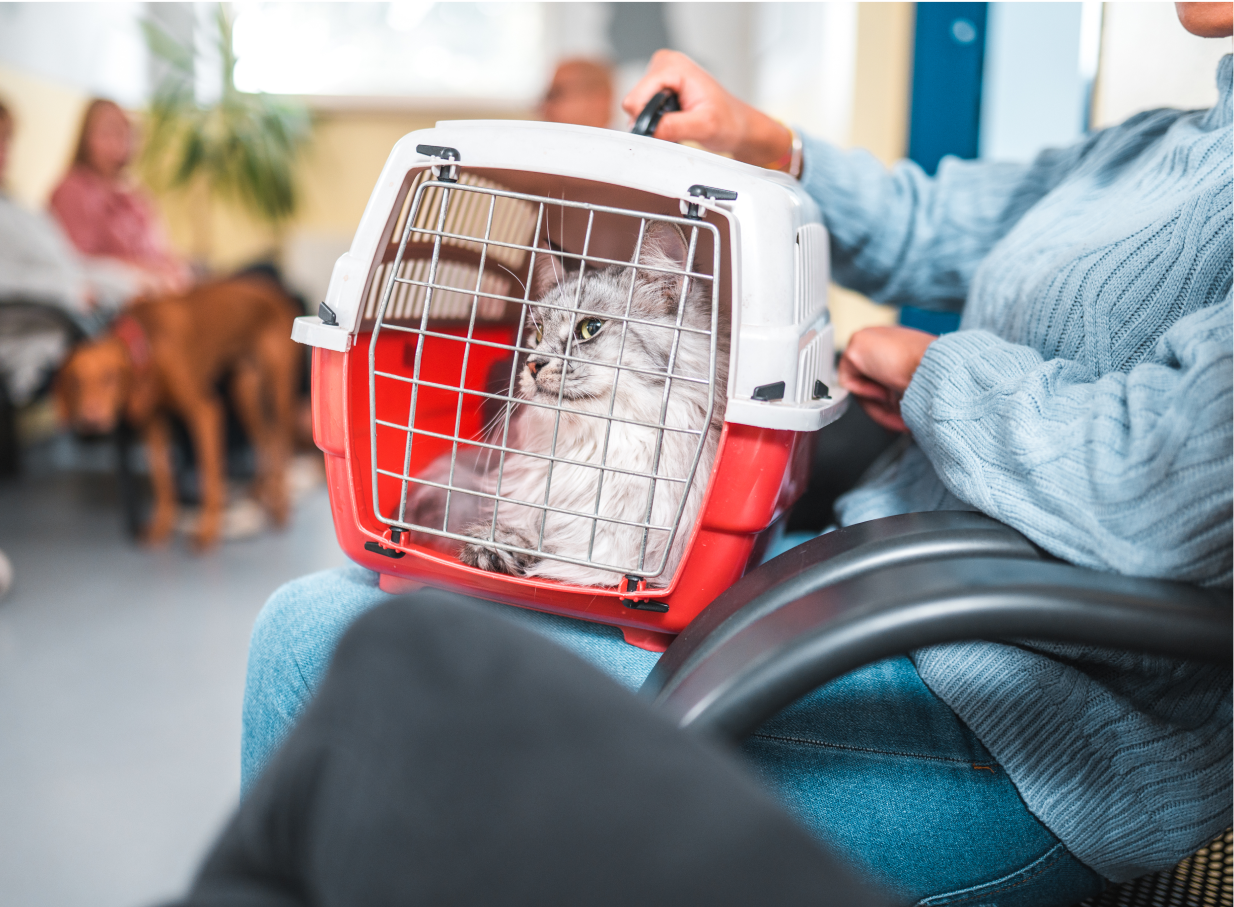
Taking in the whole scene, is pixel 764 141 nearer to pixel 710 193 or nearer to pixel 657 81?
pixel 657 81

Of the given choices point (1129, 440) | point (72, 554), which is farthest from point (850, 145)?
point (72, 554)

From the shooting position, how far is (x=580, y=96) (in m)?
2.91

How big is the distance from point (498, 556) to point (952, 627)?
0.40 metres

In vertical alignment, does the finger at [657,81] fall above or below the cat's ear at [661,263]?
above

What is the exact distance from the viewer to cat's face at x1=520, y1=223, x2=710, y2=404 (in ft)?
2.48

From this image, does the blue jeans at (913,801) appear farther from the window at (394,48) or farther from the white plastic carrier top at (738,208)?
the window at (394,48)

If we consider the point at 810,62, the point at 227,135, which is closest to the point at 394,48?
the point at 227,135

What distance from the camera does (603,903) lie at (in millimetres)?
314

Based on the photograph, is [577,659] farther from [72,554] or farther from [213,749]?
[72,554]

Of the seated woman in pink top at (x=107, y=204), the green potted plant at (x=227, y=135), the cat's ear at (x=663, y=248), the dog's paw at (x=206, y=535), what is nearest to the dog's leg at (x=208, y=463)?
the dog's paw at (x=206, y=535)

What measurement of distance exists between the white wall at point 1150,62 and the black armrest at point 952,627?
0.93 metres

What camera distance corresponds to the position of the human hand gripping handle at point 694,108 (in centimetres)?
88

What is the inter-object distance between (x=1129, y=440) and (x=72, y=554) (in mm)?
2694

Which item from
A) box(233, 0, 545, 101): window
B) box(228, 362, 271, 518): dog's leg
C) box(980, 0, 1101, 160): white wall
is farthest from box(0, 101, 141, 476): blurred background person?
box(980, 0, 1101, 160): white wall
